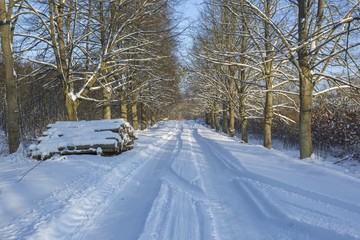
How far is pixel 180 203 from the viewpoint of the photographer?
4.90 metres

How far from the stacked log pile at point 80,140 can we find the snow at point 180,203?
244 cm

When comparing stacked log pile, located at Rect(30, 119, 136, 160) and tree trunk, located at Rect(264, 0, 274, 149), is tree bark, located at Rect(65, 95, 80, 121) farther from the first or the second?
tree trunk, located at Rect(264, 0, 274, 149)

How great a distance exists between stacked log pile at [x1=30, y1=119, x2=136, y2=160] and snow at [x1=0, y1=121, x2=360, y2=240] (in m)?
2.44

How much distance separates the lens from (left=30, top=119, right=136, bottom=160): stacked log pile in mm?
10031

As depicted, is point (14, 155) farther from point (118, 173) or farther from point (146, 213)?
point (146, 213)

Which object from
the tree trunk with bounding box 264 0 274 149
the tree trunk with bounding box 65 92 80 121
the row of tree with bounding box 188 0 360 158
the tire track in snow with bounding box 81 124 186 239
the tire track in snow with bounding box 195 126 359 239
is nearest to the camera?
the tire track in snow with bounding box 195 126 359 239

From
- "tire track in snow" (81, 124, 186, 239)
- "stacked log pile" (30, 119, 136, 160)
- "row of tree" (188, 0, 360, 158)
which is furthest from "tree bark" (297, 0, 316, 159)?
"stacked log pile" (30, 119, 136, 160)

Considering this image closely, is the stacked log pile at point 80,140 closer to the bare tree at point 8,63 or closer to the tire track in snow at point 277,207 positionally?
the bare tree at point 8,63

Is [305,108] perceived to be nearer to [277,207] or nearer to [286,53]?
[286,53]

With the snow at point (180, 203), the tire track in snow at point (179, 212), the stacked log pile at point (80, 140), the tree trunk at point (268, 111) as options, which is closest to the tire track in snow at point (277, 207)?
the snow at point (180, 203)

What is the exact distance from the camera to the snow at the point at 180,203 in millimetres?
3715

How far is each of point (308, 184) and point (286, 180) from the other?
46 cm

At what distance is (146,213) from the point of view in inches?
176

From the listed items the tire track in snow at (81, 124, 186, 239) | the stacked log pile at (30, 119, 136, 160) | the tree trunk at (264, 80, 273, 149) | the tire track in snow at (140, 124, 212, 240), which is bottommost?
the tire track in snow at (81, 124, 186, 239)
